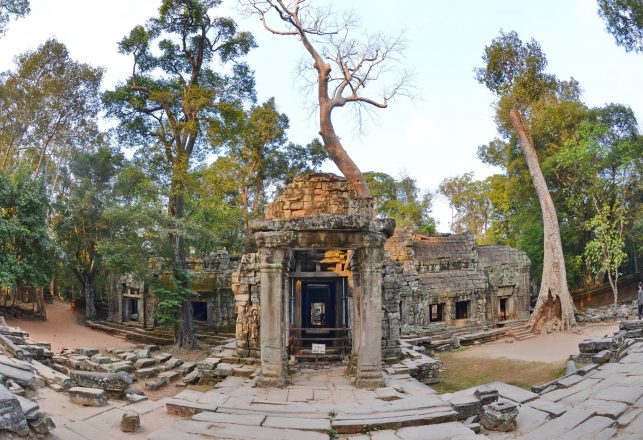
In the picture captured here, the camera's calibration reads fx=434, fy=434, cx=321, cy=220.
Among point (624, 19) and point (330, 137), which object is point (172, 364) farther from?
point (624, 19)

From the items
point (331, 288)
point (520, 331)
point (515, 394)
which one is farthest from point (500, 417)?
point (520, 331)

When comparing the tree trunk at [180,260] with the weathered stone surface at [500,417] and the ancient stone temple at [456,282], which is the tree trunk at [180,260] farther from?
the weathered stone surface at [500,417]

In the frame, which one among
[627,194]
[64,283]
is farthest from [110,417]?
[627,194]

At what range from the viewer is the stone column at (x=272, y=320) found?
8.65 m

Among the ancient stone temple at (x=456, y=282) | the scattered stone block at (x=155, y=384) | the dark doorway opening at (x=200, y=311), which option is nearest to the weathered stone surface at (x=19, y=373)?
Result: the scattered stone block at (x=155, y=384)

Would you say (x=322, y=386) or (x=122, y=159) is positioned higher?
(x=122, y=159)

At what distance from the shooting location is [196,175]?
1658cm

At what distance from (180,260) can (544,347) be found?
47.7ft

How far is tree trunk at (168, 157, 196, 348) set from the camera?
1599cm

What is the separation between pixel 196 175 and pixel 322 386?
1048cm

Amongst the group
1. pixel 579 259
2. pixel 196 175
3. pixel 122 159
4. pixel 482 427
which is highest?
pixel 122 159

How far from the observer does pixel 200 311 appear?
2073 centimetres

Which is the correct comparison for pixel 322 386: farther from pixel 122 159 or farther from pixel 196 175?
pixel 122 159

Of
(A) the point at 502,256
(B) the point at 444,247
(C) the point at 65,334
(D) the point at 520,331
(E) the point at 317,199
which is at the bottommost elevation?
(D) the point at 520,331
